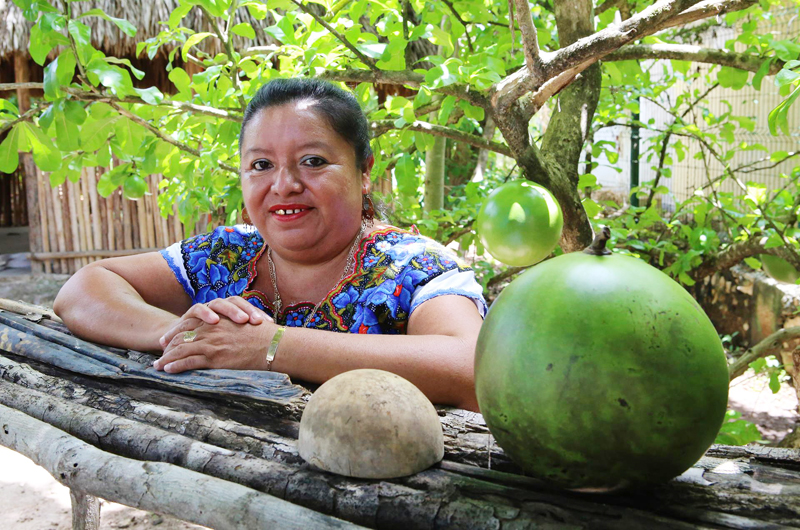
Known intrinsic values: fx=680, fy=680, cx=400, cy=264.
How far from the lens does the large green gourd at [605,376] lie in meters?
0.75

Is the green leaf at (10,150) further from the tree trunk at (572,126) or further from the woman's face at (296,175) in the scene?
the tree trunk at (572,126)

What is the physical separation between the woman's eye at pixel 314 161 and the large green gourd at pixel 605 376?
112cm

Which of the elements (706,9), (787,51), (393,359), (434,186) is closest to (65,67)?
(393,359)

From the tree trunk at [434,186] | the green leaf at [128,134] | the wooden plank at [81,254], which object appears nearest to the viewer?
the green leaf at [128,134]

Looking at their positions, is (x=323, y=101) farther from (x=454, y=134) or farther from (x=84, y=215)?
(x=84, y=215)

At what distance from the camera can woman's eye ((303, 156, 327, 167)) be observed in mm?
1843

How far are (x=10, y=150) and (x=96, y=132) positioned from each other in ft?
0.84

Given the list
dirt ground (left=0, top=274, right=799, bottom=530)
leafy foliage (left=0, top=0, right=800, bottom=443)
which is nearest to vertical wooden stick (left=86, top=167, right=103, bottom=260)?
dirt ground (left=0, top=274, right=799, bottom=530)

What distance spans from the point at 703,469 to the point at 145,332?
1.37 m

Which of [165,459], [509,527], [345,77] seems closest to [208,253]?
[345,77]

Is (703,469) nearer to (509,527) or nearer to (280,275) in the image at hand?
(509,527)

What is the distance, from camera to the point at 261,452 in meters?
1.04

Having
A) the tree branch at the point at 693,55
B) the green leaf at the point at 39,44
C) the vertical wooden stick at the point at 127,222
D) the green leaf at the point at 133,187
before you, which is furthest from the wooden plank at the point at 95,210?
the tree branch at the point at 693,55

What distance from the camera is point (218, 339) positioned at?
1.59m
